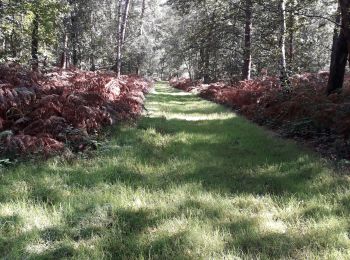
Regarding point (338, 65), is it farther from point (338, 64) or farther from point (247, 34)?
point (247, 34)

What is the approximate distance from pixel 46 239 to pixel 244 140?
17.9ft

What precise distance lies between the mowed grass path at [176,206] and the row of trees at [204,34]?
431cm

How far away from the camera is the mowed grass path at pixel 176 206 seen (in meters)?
3.42

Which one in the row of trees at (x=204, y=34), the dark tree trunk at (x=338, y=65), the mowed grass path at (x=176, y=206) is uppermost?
the row of trees at (x=204, y=34)

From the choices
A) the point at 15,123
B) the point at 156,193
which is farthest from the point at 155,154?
the point at 15,123

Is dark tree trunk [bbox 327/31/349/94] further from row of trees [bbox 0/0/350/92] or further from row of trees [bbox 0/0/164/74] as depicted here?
row of trees [bbox 0/0/164/74]

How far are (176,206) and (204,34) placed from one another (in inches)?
670

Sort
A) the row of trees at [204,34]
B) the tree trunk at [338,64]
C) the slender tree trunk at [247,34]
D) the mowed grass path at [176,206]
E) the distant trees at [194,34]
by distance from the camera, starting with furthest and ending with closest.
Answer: the slender tree trunk at [247,34]
the distant trees at [194,34]
the row of trees at [204,34]
the tree trunk at [338,64]
the mowed grass path at [176,206]

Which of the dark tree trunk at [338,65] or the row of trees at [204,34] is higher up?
the row of trees at [204,34]

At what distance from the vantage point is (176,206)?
4398 millimetres

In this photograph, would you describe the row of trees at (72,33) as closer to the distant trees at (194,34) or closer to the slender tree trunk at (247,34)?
the distant trees at (194,34)

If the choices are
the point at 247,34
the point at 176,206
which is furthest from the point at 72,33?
the point at 176,206

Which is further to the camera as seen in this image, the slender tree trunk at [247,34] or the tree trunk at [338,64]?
the slender tree trunk at [247,34]

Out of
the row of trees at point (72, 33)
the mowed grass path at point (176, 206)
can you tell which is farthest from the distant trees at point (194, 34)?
the mowed grass path at point (176, 206)
